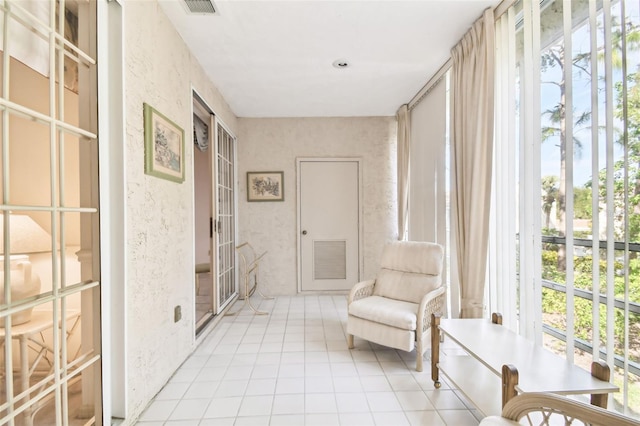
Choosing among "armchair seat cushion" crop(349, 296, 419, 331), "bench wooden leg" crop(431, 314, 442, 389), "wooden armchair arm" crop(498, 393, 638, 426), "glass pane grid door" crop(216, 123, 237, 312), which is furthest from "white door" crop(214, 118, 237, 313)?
"wooden armchair arm" crop(498, 393, 638, 426)

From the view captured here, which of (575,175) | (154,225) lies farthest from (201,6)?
(575,175)

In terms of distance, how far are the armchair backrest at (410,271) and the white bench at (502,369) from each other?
0.60 m

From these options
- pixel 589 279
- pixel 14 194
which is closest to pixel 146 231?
pixel 14 194

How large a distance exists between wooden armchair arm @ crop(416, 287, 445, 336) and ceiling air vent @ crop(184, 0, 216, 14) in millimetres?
2626

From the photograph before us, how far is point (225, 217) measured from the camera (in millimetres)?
3896

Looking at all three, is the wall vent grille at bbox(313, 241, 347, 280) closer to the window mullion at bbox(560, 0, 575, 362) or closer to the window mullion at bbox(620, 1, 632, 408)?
the window mullion at bbox(560, 0, 575, 362)

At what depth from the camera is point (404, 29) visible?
232 centimetres

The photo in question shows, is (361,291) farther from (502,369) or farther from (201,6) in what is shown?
(201,6)

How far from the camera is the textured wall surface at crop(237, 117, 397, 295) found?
176 inches

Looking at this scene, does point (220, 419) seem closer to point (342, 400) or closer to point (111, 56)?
point (342, 400)

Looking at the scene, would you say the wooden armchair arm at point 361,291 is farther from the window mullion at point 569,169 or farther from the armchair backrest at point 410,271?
the window mullion at point 569,169

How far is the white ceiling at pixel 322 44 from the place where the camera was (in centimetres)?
208

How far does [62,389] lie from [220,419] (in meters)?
0.80

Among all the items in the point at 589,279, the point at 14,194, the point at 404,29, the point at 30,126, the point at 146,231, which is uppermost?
the point at 404,29
